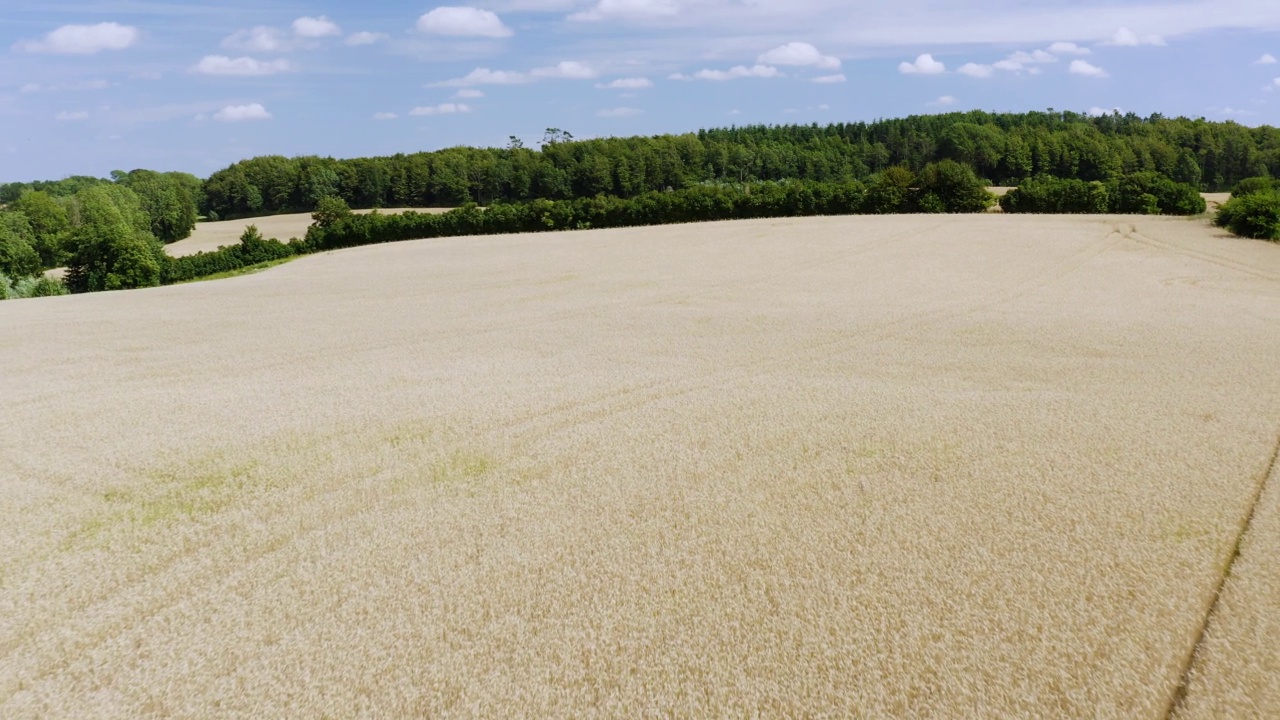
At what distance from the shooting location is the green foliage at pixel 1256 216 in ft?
126

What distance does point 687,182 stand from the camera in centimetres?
10400

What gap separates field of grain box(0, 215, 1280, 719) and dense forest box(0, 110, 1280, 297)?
3619cm

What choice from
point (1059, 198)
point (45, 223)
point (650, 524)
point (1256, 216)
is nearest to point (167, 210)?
point (45, 223)

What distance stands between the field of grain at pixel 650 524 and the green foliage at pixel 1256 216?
2381 cm

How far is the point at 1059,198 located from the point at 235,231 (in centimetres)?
9378

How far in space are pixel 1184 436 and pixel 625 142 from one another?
112611mm

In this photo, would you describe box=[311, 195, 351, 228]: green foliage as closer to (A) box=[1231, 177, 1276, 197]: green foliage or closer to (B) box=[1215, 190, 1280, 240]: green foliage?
(B) box=[1215, 190, 1280, 240]: green foliage

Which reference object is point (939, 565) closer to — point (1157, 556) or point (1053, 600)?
→ point (1053, 600)

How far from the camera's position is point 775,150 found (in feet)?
382

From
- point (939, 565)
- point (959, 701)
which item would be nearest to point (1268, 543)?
point (939, 565)

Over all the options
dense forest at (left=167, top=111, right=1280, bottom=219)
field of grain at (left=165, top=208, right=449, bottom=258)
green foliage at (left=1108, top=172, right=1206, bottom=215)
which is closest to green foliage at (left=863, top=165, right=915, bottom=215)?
green foliage at (left=1108, top=172, right=1206, bottom=215)

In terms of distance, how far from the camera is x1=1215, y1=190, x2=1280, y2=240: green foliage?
38.5 meters

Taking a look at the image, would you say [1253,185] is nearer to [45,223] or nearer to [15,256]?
[15,256]

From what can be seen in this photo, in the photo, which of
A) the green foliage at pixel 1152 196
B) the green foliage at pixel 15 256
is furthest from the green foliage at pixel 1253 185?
the green foliage at pixel 15 256
